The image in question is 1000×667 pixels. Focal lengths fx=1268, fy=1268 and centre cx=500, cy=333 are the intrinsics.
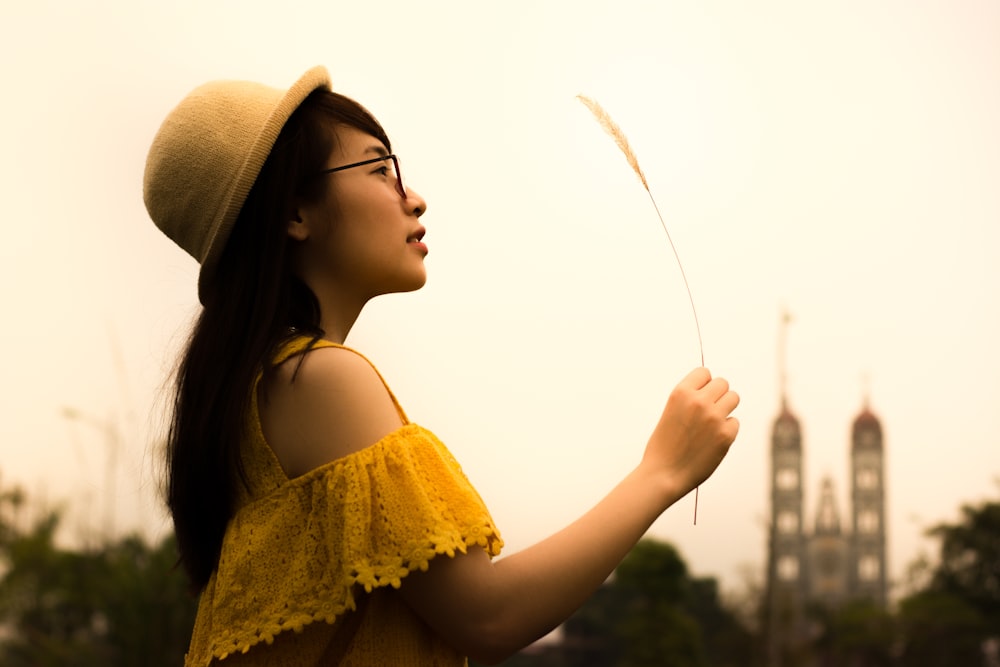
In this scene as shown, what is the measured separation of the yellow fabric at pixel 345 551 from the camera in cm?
145

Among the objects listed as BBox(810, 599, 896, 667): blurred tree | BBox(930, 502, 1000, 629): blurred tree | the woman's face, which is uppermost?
the woman's face

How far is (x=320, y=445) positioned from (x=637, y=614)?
36.6 metres

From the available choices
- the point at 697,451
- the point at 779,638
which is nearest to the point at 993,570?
the point at 779,638

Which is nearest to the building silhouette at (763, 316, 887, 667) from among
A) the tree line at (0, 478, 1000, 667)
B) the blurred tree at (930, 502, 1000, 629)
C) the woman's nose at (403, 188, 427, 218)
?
the tree line at (0, 478, 1000, 667)

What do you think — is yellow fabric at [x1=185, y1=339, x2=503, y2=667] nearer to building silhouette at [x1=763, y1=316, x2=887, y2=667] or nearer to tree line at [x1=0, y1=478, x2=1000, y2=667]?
tree line at [x1=0, y1=478, x2=1000, y2=667]

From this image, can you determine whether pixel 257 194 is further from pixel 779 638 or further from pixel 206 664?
pixel 779 638

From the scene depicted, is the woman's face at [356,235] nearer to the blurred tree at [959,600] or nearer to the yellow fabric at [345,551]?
the yellow fabric at [345,551]

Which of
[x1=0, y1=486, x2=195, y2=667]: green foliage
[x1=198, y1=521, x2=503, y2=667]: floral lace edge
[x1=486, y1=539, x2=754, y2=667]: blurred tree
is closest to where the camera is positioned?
[x1=198, y1=521, x2=503, y2=667]: floral lace edge

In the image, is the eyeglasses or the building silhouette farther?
the building silhouette

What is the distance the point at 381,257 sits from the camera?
5.61 ft

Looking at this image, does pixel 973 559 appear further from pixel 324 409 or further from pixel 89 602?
pixel 324 409

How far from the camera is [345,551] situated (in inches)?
57.0

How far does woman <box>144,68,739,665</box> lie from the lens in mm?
1454

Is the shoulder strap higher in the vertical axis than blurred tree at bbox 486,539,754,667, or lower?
→ higher
